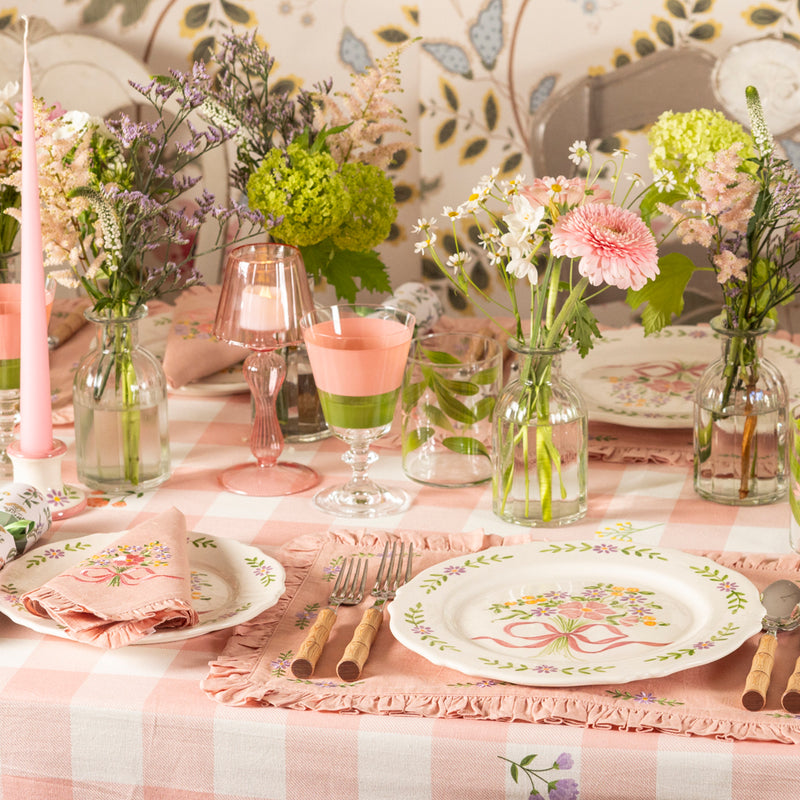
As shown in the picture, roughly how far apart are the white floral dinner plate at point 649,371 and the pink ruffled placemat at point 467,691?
554 mm

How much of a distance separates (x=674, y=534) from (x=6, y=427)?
0.78 metres

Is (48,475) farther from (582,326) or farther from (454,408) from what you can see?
(582,326)

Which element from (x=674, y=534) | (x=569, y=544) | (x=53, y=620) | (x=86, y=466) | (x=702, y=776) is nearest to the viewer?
(x=702, y=776)

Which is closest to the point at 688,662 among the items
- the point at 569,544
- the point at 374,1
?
the point at 569,544

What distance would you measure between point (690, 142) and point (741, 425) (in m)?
0.30

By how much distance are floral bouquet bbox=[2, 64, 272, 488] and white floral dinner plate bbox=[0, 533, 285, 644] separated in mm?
225

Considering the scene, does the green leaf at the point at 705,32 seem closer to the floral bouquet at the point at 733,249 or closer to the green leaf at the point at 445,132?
the green leaf at the point at 445,132

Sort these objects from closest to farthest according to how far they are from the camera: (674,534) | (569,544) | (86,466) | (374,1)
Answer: (569,544), (674,534), (86,466), (374,1)

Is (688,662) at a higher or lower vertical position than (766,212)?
lower

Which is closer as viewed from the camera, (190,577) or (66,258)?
(190,577)

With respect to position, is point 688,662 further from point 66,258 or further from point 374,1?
point 374,1

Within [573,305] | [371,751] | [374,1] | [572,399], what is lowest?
Result: [371,751]

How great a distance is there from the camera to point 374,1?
2.41 meters

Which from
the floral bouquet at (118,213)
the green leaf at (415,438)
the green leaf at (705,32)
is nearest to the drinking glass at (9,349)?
the floral bouquet at (118,213)
